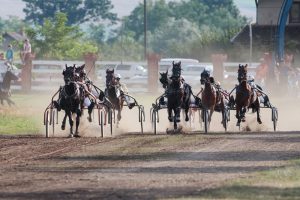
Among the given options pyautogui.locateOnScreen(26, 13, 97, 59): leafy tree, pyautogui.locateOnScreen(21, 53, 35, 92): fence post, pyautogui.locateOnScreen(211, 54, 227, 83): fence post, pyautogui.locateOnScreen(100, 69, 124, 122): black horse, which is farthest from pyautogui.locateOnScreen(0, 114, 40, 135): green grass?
pyautogui.locateOnScreen(26, 13, 97, 59): leafy tree

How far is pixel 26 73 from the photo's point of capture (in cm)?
5750

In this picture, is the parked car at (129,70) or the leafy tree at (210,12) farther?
the leafy tree at (210,12)

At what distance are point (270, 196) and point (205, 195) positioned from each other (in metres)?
0.83

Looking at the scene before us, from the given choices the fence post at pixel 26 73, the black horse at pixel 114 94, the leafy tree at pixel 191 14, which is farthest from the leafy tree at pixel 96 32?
the black horse at pixel 114 94

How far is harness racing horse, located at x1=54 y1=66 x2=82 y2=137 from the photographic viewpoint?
29.9m

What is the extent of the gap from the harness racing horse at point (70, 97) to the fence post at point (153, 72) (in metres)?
27.0

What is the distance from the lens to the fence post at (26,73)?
5709 centimetres

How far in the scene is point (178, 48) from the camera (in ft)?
337

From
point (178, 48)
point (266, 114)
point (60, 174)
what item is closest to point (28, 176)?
point (60, 174)

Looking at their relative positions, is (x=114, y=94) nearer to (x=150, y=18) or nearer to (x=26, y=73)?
(x=26, y=73)

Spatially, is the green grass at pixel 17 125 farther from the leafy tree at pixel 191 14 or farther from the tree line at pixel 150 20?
the leafy tree at pixel 191 14

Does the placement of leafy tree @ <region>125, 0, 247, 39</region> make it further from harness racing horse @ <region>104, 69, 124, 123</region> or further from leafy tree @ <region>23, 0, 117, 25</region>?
harness racing horse @ <region>104, 69, 124, 123</region>

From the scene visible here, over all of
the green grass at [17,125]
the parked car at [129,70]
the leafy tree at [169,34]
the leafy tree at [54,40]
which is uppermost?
the leafy tree at [169,34]

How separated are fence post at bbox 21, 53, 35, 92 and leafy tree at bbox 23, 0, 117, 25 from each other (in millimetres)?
88763
